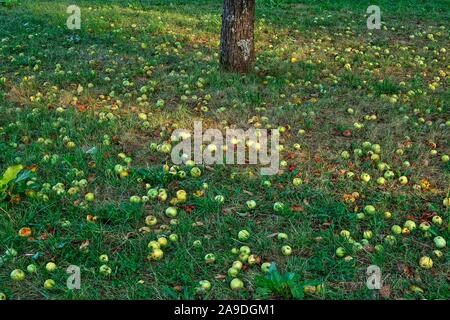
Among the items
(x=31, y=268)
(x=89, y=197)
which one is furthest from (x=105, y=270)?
(x=89, y=197)

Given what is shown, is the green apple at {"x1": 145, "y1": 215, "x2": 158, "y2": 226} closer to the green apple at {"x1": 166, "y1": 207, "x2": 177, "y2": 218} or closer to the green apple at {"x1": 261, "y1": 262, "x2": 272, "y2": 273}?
the green apple at {"x1": 166, "y1": 207, "x2": 177, "y2": 218}

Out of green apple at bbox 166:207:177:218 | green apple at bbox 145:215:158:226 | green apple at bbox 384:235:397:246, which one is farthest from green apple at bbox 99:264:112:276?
green apple at bbox 384:235:397:246

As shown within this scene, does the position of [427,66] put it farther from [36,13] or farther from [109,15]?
[36,13]

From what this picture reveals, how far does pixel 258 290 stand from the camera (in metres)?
3.86

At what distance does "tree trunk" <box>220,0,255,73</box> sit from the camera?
8273 millimetres

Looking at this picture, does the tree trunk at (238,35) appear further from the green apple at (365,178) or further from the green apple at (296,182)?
the green apple at (365,178)

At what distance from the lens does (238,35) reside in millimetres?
8367

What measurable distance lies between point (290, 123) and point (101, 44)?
515cm

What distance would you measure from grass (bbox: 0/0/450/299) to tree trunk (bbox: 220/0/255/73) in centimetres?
30

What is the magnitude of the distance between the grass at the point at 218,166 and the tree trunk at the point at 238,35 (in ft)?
0.97

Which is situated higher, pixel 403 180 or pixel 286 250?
pixel 403 180

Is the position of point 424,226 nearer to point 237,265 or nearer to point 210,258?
point 237,265

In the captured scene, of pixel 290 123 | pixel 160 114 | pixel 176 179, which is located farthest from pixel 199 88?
pixel 176 179

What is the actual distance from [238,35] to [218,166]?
3510mm
